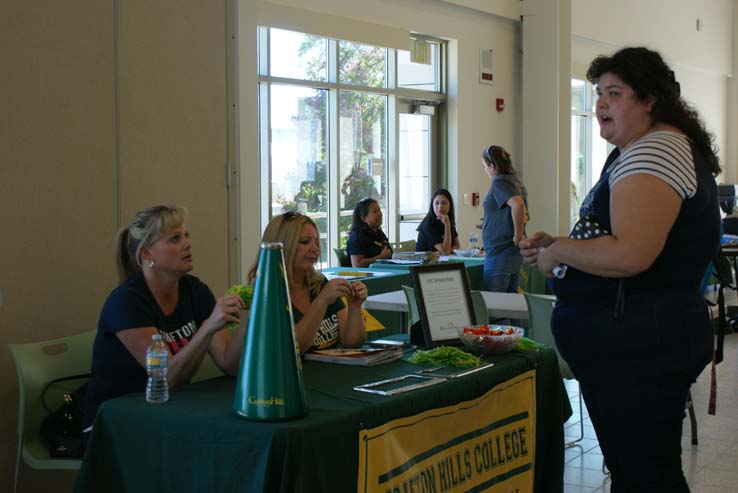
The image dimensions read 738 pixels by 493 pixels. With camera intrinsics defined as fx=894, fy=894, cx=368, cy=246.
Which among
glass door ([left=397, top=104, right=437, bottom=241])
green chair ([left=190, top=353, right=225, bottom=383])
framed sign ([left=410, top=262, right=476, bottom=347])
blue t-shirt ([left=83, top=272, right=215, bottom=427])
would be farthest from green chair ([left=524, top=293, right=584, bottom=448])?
glass door ([left=397, top=104, right=437, bottom=241])

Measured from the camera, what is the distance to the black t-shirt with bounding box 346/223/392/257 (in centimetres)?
734

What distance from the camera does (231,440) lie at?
2.20m

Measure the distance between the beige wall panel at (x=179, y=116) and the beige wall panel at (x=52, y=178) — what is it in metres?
0.11

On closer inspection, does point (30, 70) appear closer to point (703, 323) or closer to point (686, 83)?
point (703, 323)

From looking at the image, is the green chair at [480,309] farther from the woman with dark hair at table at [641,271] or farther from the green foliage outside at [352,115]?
the green foliage outside at [352,115]

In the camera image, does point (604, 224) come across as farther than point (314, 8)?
No

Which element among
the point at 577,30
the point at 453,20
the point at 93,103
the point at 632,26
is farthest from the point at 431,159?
the point at 93,103

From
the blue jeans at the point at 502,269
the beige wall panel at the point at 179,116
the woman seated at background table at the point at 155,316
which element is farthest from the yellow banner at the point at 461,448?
the blue jeans at the point at 502,269

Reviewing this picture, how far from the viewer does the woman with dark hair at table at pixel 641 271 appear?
2225mm

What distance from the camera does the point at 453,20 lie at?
10125mm

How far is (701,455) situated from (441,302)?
2.06 meters

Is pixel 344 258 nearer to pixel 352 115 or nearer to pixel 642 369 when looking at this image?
pixel 352 115

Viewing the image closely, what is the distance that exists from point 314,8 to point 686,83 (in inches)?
432

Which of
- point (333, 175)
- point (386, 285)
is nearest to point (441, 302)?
point (386, 285)
